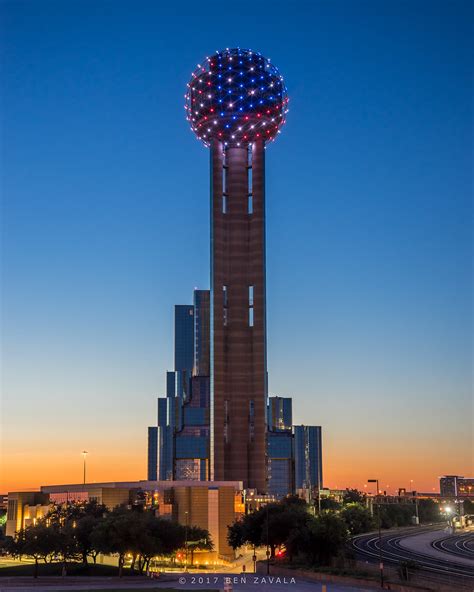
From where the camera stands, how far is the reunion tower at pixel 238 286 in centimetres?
18675

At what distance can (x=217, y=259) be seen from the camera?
194 metres

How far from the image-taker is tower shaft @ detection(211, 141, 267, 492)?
611ft

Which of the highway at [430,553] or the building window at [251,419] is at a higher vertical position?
the building window at [251,419]

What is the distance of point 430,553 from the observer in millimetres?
116812

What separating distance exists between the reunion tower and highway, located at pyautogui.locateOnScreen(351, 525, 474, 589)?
3959 cm

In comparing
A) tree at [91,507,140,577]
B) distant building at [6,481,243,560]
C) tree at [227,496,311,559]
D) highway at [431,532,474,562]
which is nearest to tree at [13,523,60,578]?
tree at [91,507,140,577]

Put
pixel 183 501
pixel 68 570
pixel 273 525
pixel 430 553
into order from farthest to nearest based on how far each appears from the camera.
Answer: pixel 183 501 → pixel 430 553 → pixel 273 525 → pixel 68 570

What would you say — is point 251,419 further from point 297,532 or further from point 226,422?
point 297,532

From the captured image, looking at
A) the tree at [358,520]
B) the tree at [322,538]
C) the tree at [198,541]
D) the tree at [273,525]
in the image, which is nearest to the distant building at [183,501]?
the tree at [198,541]

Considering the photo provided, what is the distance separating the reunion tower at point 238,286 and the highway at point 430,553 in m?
39.6

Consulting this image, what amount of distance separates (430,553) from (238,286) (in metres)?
91.5

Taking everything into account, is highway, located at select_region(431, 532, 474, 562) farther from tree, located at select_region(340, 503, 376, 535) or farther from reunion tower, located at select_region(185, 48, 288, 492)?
reunion tower, located at select_region(185, 48, 288, 492)

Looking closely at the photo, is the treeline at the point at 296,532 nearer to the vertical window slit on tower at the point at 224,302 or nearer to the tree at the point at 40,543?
the tree at the point at 40,543

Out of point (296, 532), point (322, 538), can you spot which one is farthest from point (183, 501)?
point (322, 538)
